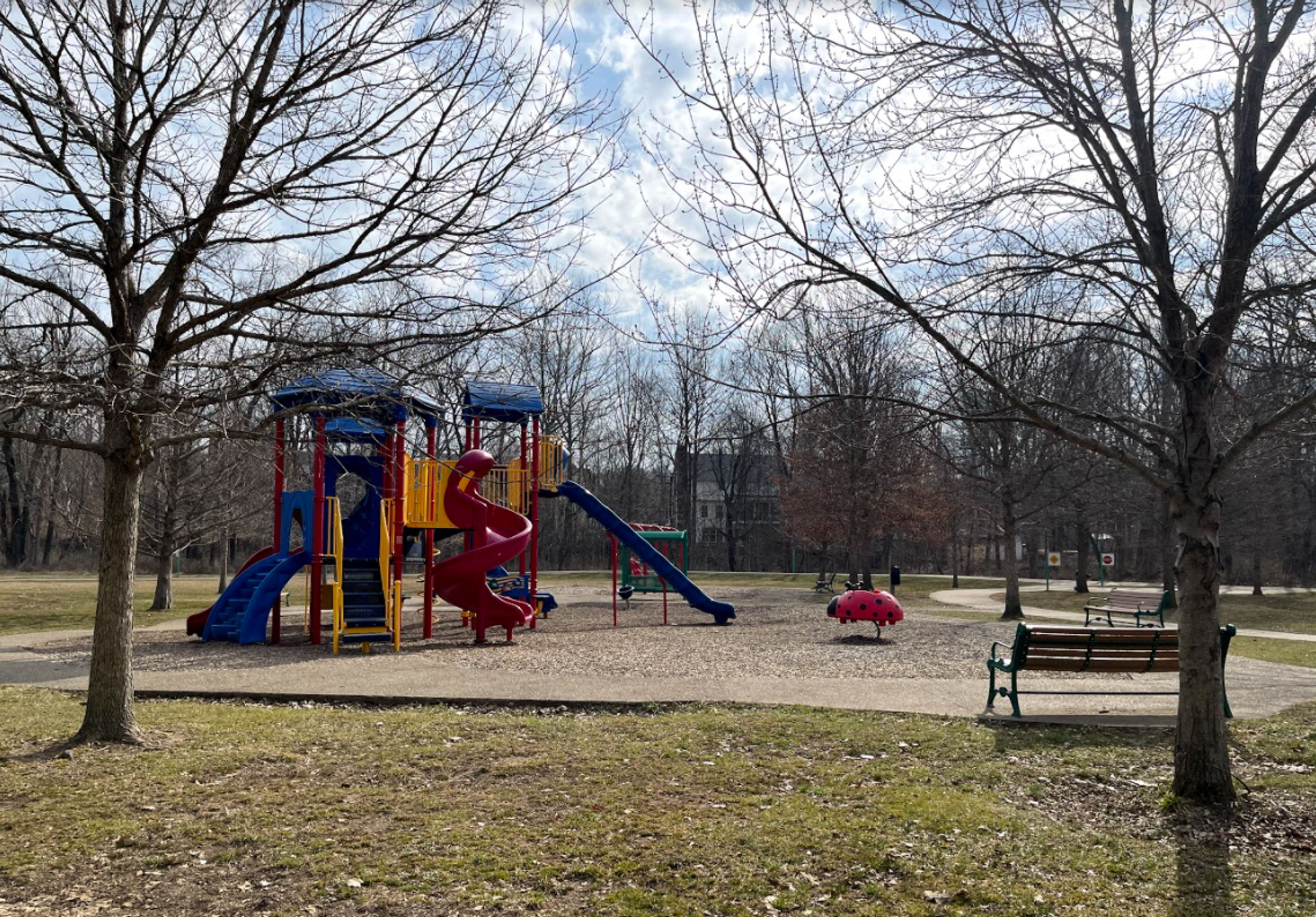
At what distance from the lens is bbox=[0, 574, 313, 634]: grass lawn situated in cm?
1975

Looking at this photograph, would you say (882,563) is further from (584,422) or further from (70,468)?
(70,468)

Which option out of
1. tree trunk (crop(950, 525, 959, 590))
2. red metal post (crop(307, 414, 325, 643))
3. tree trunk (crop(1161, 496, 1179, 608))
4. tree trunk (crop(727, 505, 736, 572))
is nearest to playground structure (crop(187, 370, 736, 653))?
red metal post (crop(307, 414, 325, 643))

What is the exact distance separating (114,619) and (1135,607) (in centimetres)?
1860

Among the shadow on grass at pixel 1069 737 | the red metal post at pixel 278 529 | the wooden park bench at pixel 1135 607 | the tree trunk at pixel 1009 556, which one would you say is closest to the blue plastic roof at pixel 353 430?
the red metal post at pixel 278 529

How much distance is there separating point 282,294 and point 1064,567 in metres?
53.8

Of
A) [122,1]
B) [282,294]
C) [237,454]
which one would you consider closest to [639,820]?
[282,294]

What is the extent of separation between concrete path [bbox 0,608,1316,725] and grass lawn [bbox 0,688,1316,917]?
126cm

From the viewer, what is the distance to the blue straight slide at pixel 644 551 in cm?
1912

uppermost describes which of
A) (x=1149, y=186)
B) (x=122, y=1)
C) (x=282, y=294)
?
(x=122, y=1)

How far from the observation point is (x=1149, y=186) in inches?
229

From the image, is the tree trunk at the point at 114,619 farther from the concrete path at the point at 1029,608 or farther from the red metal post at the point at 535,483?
the concrete path at the point at 1029,608

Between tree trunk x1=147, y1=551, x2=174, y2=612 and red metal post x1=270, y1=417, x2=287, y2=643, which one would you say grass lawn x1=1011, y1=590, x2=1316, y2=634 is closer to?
red metal post x1=270, y1=417, x2=287, y2=643

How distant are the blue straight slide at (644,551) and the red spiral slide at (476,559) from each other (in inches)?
96.3

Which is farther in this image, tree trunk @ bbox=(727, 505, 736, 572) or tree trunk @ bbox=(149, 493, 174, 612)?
tree trunk @ bbox=(727, 505, 736, 572)
